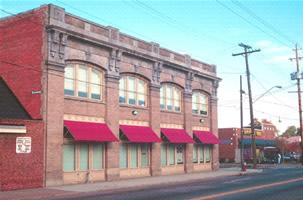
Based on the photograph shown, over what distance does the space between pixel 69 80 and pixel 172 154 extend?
13.6m

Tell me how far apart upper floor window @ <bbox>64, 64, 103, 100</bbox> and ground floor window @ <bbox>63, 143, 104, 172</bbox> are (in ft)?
11.2

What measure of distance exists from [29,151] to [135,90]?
469 inches

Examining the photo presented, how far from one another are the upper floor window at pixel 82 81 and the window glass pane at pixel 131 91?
343cm

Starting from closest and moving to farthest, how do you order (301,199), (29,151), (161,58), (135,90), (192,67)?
(301,199)
(29,151)
(135,90)
(161,58)
(192,67)

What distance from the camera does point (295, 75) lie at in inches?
2349

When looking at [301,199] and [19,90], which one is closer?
[301,199]

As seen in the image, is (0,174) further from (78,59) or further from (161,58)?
(161,58)

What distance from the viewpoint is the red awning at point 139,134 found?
106 ft

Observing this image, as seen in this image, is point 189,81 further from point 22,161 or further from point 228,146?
point 228,146

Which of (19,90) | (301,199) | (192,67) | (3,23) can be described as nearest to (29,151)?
(19,90)

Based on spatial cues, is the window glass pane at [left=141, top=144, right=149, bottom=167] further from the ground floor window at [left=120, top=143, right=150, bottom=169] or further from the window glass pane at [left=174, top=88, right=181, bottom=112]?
the window glass pane at [left=174, top=88, right=181, bottom=112]

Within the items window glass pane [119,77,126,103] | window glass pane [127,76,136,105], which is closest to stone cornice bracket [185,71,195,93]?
window glass pane [127,76,136,105]

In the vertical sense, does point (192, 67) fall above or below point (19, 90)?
above

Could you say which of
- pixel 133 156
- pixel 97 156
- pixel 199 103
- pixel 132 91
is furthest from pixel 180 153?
pixel 97 156
